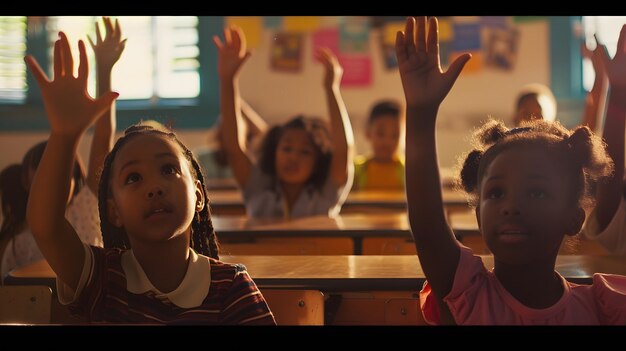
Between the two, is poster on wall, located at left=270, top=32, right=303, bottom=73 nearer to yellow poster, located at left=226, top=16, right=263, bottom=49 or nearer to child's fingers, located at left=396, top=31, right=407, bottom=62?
yellow poster, located at left=226, top=16, right=263, bottom=49

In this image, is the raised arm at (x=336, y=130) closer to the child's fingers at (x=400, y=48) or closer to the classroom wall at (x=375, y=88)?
the child's fingers at (x=400, y=48)

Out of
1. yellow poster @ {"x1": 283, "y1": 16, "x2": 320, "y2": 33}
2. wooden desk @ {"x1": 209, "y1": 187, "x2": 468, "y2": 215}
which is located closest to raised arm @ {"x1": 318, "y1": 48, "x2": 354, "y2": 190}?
wooden desk @ {"x1": 209, "y1": 187, "x2": 468, "y2": 215}

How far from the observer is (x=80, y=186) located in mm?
1850

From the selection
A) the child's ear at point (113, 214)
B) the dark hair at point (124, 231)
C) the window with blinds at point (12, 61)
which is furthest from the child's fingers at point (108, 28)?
the window with blinds at point (12, 61)

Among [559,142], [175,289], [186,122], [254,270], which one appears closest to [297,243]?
[254,270]

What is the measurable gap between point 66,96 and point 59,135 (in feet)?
0.18

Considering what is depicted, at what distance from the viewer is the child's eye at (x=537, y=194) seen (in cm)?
116

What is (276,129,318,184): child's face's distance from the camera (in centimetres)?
324

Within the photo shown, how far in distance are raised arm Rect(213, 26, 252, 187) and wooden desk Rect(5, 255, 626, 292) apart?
57 cm

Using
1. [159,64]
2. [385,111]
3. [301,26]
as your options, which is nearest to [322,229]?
[385,111]

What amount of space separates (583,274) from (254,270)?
630 mm

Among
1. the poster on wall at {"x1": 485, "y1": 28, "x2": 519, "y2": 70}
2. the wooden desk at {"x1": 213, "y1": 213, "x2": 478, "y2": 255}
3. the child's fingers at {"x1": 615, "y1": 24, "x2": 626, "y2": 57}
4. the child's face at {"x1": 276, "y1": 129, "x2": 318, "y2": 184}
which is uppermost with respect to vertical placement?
the poster on wall at {"x1": 485, "y1": 28, "x2": 519, "y2": 70}

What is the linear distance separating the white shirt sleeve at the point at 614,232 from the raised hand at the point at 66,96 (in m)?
1.10

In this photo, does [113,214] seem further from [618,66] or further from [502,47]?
[502,47]
